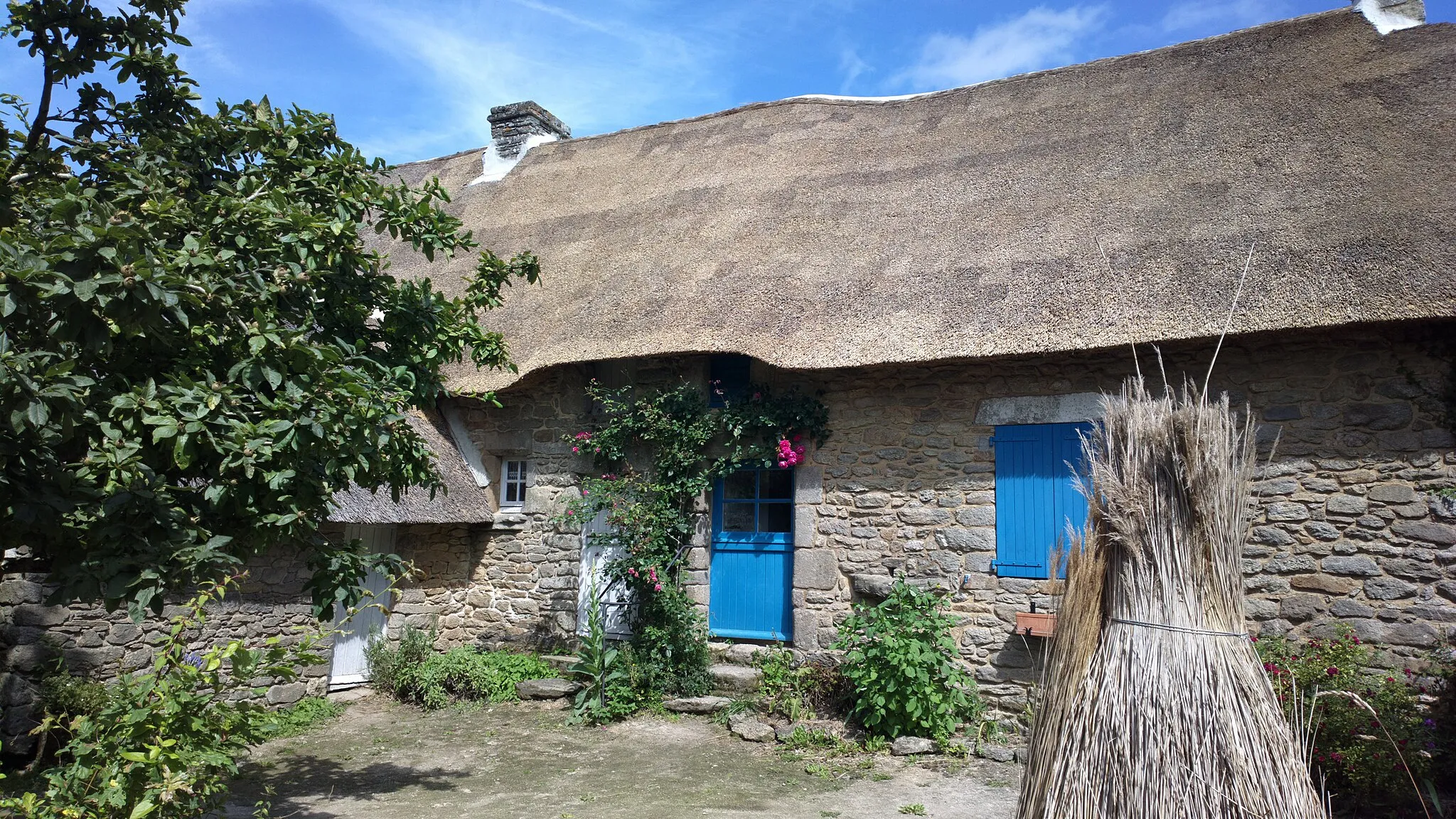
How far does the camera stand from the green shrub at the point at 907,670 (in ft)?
20.4

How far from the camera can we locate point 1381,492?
223 inches

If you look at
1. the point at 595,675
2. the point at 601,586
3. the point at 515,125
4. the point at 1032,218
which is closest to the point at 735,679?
the point at 595,675

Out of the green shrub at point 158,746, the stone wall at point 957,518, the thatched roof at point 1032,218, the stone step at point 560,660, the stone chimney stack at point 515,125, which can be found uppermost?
the stone chimney stack at point 515,125

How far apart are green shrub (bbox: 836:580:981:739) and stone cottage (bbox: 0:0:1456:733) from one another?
0.26 metres

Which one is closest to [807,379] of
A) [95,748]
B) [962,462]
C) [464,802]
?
[962,462]

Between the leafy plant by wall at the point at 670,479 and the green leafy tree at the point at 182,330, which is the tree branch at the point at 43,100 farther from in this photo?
the leafy plant by wall at the point at 670,479

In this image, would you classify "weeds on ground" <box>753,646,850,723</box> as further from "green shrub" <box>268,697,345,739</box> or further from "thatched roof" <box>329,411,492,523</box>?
"green shrub" <box>268,697,345,739</box>

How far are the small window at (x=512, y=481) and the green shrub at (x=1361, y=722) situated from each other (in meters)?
6.14

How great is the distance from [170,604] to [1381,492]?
305 inches

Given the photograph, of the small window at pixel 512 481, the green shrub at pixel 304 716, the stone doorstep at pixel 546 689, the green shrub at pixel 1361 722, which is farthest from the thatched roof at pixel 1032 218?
the green shrub at pixel 304 716

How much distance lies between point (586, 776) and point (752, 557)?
2347 millimetres

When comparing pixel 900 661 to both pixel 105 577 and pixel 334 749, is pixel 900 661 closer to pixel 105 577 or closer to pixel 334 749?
pixel 334 749

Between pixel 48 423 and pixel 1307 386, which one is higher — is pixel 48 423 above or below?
below

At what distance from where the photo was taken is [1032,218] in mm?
7230
